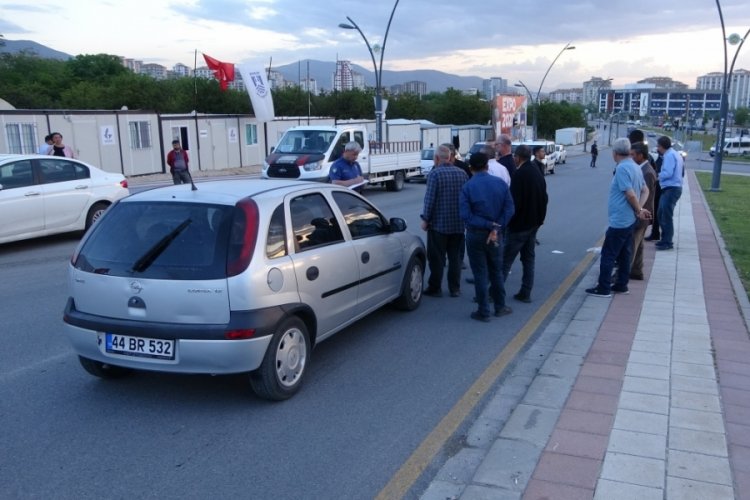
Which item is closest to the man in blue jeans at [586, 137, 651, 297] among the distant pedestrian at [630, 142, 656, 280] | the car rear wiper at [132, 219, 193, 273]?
the distant pedestrian at [630, 142, 656, 280]

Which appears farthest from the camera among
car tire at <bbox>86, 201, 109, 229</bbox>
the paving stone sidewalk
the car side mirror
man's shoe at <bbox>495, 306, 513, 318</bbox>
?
car tire at <bbox>86, 201, 109, 229</bbox>

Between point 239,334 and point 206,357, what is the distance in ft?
0.91

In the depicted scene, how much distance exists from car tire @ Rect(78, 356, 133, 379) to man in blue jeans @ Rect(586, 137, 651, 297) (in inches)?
218

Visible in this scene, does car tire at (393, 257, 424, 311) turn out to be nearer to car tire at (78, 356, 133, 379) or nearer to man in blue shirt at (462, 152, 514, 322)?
man in blue shirt at (462, 152, 514, 322)

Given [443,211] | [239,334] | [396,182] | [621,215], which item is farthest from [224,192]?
[396,182]

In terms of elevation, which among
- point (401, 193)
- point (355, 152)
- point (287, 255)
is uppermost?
point (355, 152)

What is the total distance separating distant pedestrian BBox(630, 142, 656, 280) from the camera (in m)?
8.38

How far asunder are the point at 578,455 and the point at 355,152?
6.14 meters

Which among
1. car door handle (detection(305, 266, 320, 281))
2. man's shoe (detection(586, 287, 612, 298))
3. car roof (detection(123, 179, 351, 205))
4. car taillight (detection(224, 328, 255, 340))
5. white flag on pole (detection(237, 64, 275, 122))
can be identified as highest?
white flag on pole (detection(237, 64, 275, 122))

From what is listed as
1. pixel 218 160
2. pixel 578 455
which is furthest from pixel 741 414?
pixel 218 160

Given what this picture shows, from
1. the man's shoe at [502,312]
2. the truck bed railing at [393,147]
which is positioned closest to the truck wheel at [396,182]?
the truck bed railing at [393,147]

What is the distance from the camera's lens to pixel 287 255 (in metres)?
4.85

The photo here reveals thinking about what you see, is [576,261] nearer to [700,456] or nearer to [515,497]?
[700,456]

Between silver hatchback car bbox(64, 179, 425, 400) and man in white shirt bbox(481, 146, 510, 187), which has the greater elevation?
man in white shirt bbox(481, 146, 510, 187)
